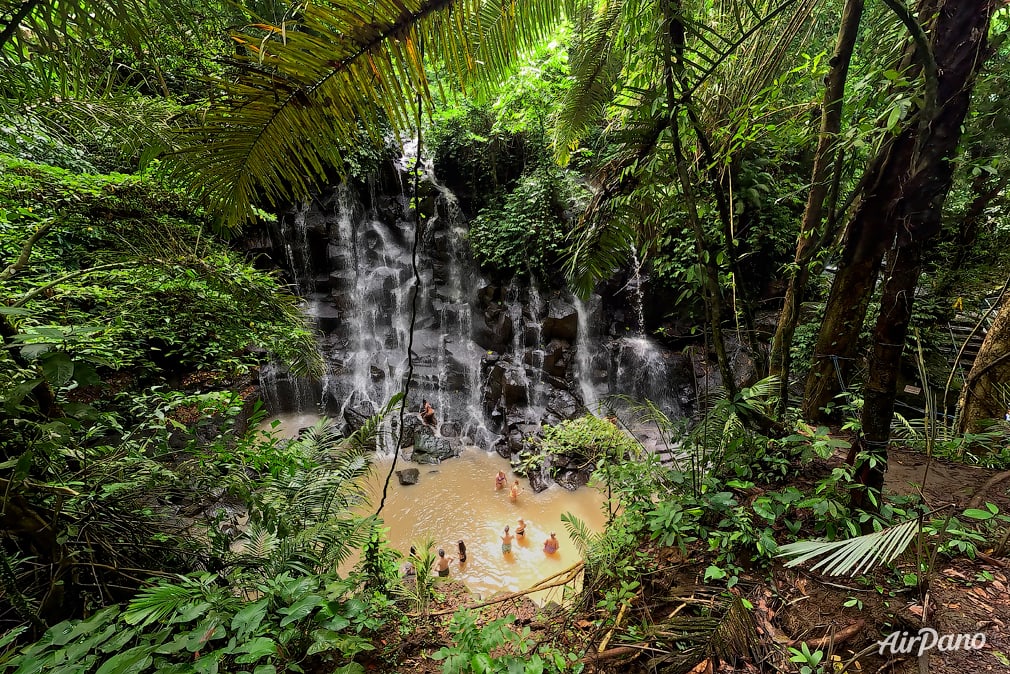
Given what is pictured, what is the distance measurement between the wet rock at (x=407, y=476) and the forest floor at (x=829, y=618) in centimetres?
474

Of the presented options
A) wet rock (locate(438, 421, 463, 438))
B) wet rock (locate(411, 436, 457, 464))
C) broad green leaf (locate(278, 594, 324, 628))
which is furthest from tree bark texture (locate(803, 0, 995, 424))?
wet rock (locate(438, 421, 463, 438))

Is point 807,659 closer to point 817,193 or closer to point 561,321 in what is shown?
point 817,193

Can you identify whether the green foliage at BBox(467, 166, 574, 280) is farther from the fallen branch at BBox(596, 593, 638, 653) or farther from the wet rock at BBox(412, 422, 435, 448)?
the fallen branch at BBox(596, 593, 638, 653)

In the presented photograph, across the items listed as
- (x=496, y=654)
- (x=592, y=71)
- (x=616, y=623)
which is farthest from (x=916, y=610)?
(x=592, y=71)

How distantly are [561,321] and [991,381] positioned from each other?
5977mm

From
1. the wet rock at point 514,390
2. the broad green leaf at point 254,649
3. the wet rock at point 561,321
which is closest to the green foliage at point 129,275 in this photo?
the broad green leaf at point 254,649

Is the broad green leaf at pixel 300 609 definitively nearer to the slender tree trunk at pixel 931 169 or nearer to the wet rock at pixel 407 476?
the slender tree trunk at pixel 931 169

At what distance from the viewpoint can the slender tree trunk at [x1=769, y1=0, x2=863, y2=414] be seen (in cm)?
189

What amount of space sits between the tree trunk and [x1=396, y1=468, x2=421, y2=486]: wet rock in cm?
670

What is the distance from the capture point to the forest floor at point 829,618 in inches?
52.9

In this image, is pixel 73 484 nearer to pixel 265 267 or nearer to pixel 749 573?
pixel 749 573

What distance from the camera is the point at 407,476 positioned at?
21.9 feet

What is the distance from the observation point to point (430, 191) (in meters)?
9.83

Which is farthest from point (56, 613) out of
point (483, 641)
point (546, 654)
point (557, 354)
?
point (557, 354)
